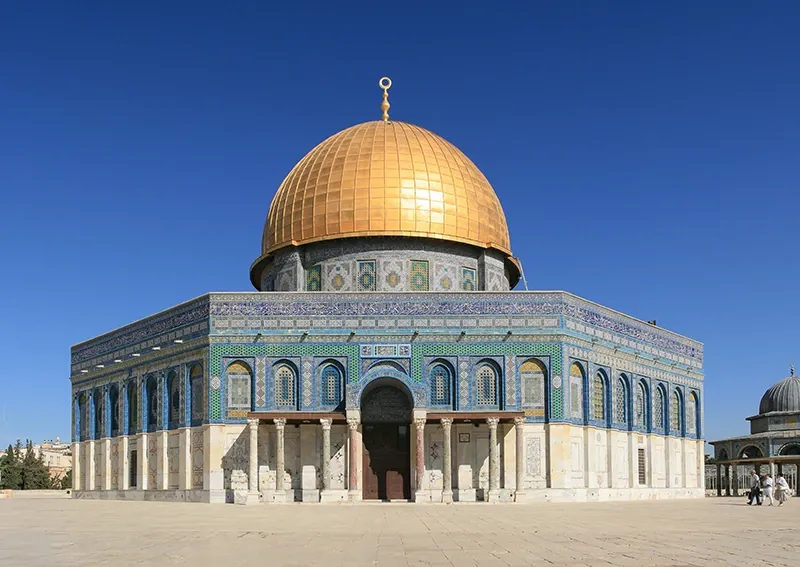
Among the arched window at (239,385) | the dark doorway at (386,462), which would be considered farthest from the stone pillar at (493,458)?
the arched window at (239,385)

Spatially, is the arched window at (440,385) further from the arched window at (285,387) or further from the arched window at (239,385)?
the arched window at (239,385)

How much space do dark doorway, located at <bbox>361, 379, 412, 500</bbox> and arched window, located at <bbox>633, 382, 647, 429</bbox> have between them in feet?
28.7

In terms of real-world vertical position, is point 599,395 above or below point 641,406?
above

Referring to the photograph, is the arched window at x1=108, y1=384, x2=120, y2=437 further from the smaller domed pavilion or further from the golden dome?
the smaller domed pavilion

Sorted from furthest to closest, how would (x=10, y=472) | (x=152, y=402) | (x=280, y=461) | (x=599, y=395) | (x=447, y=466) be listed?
(x=10, y=472) < (x=152, y=402) < (x=599, y=395) < (x=280, y=461) < (x=447, y=466)

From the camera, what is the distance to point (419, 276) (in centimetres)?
3450

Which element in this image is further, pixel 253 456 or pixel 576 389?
pixel 576 389

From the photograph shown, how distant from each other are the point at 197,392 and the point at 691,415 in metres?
18.4

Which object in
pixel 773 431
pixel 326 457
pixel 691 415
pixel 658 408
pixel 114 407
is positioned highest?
pixel 114 407

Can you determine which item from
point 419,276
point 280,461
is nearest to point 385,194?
point 419,276

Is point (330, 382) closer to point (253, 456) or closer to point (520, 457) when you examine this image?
point (253, 456)

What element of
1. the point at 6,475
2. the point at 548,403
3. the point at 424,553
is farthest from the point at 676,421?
the point at 6,475

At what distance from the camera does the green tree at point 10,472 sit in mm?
56688

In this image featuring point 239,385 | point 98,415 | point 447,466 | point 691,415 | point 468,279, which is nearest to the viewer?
point 447,466
